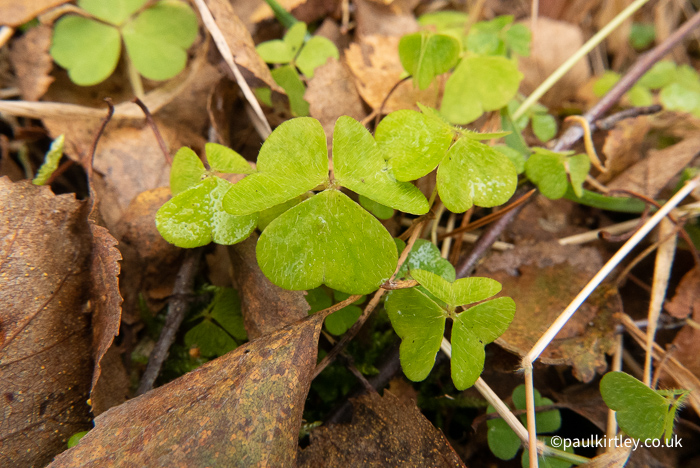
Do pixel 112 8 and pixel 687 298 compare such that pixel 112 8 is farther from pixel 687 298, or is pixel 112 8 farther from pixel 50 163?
pixel 687 298

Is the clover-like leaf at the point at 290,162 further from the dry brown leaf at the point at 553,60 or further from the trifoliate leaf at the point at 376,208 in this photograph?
the dry brown leaf at the point at 553,60

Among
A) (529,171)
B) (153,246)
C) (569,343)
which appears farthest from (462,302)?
(153,246)

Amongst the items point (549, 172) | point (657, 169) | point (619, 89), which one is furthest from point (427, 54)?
point (657, 169)

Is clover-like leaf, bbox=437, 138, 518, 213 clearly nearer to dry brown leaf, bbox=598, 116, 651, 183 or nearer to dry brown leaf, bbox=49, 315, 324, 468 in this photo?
dry brown leaf, bbox=49, 315, 324, 468

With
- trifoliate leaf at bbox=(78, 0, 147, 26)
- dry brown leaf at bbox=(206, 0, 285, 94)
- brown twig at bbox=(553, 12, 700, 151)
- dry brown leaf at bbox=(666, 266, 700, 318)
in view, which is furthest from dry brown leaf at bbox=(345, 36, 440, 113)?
dry brown leaf at bbox=(666, 266, 700, 318)

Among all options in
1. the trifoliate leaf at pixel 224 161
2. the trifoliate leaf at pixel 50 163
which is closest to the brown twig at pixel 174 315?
the trifoliate leaf at pixel 224 161

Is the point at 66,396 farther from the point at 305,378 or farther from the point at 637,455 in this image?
the point at 637,455
